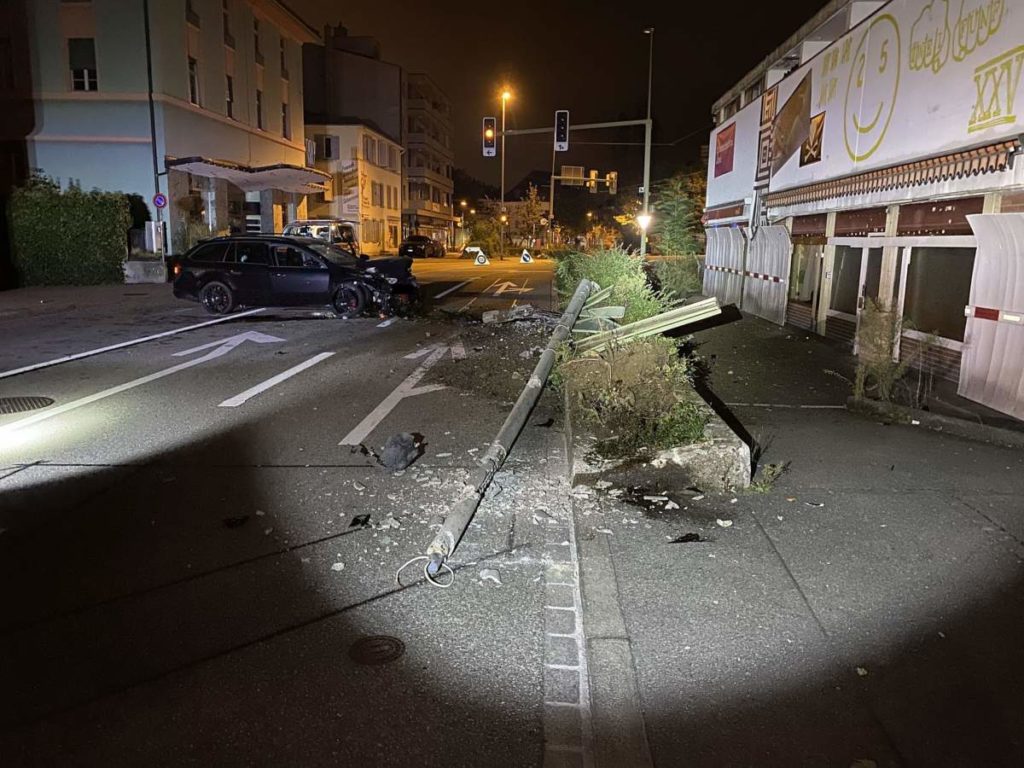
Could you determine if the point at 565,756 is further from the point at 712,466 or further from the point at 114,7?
the point at 114,7

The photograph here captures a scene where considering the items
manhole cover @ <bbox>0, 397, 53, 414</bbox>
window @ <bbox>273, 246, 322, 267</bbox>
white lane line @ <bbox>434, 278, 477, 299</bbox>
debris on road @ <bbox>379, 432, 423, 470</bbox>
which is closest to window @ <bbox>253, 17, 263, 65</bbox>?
white lane line @ <bbox>434, 278, 477, 299</bbox>

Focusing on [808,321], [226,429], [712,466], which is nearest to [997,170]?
[712,466]

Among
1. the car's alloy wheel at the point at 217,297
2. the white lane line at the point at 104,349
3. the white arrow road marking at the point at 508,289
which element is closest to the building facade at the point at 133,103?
the white arrow road marking at the point at 508,289

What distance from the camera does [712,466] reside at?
18.4 feet

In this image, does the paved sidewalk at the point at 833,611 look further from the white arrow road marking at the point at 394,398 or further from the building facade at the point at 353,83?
the building facade at the point at 353,83

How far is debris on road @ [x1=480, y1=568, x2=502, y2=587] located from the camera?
4.25 meters

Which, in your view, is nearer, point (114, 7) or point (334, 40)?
point (114, 7)

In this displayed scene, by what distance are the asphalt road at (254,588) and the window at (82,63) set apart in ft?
81.9

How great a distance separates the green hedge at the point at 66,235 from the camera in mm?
24297

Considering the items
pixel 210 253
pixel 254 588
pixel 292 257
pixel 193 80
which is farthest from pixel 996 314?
pixel 193 80

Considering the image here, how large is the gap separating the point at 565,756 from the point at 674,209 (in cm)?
2871

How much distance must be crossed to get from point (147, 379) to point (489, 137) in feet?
60.3

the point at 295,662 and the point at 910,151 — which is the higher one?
the point at 910,151

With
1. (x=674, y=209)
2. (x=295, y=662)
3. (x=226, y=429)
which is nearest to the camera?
(x=295, y=662)
